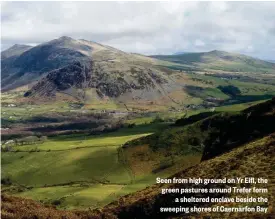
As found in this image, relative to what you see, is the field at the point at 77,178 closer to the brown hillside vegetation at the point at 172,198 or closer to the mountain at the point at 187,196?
the brown hillside vegetation at the point at 172,198

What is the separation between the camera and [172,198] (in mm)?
46562

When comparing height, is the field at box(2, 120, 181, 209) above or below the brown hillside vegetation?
below

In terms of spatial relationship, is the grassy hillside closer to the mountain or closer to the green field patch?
the mountain

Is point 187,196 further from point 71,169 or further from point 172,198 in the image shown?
point 71,169

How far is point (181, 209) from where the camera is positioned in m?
43.1

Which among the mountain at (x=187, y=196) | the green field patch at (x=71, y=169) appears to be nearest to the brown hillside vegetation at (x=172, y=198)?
the mountain at (x=187, y=196)

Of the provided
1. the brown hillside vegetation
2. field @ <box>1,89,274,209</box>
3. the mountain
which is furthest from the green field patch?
the mountain

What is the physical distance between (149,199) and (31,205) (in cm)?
1366

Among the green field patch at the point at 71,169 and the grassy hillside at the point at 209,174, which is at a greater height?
the grassy hillside at the point at 209,174

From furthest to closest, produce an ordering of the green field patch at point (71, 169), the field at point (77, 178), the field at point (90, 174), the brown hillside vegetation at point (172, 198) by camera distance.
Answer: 1. the green field patch at point (71, 169)
2. the field at point (90, 174)
3. the field at point (77, 178)
4. the brown hillside vegetation at point (172, 198)

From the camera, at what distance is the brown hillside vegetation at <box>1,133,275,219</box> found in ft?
128

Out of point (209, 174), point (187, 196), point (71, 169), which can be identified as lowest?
point (71, 169)

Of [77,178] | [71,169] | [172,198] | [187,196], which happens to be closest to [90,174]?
[77,178]

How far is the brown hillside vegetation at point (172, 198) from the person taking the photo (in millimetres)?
38978
